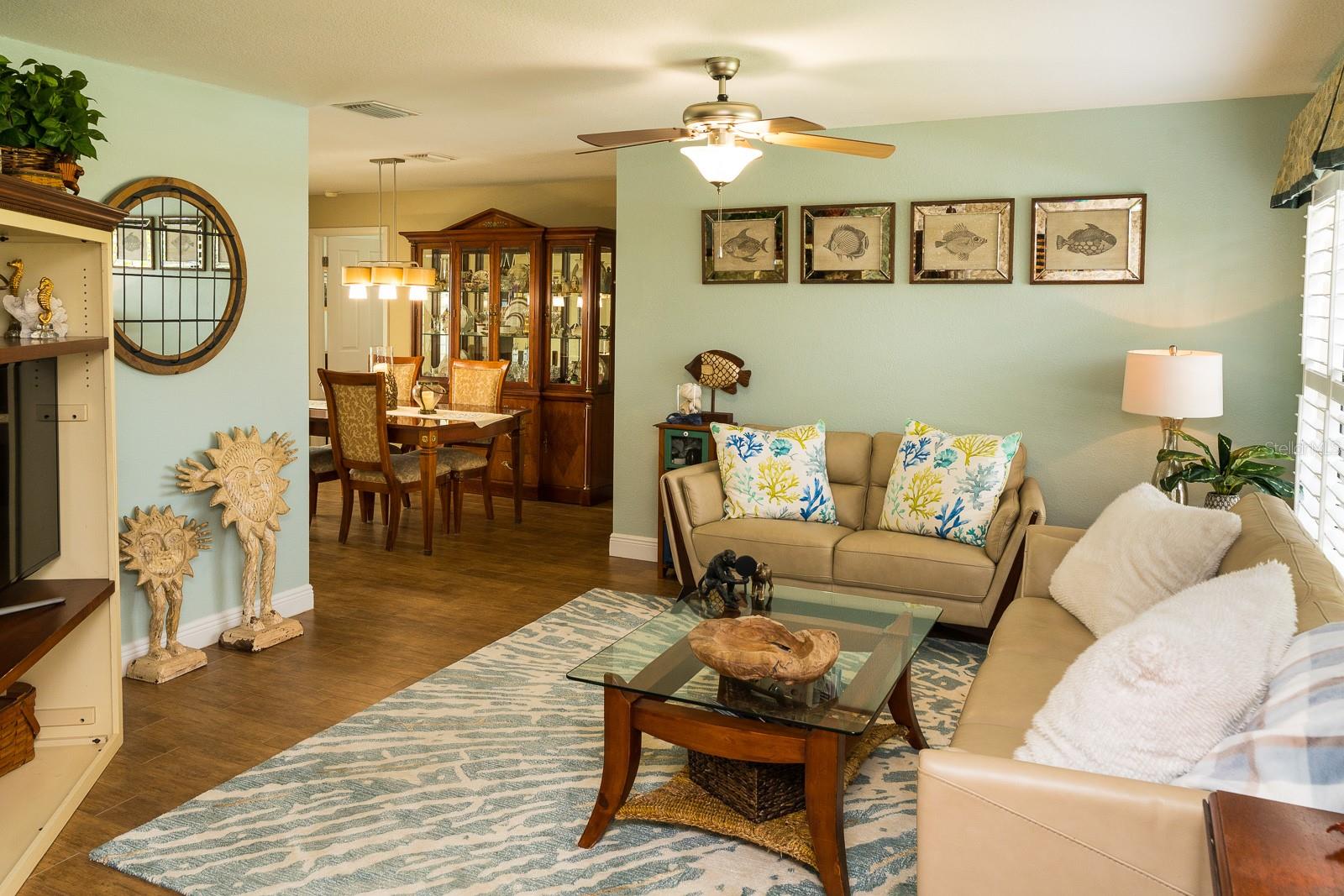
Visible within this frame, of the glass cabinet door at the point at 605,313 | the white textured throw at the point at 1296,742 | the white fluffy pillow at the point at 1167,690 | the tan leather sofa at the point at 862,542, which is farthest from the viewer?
the glass cabinet door at the point at 605,313

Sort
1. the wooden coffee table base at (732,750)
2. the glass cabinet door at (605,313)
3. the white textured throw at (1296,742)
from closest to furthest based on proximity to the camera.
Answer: the white textured throw at (1296,742) → the wooden coffee table base at (732,750) → the glass cabinet door at (605,313)

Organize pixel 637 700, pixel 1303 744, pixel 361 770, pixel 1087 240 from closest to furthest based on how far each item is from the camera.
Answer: pixel 1303 744
pixel 637 700
pixel 361 770
pixel 1087 240

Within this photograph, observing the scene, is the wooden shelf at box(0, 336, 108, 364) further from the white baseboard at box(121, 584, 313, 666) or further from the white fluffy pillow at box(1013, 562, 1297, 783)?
the white fluffy pillow at box(1013, 562, 1297, 783)

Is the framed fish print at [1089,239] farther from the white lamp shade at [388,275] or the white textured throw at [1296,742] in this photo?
the white lamp shade at [388,275]

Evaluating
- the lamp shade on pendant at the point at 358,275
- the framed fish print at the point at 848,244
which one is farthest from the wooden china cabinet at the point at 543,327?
the framed fish print at the point at 848,244

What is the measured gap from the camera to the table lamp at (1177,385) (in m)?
4.04

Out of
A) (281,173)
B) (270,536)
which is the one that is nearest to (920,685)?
(270,536)

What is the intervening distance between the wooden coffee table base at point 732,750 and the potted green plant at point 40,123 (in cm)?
214

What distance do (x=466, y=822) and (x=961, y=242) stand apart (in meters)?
3.59

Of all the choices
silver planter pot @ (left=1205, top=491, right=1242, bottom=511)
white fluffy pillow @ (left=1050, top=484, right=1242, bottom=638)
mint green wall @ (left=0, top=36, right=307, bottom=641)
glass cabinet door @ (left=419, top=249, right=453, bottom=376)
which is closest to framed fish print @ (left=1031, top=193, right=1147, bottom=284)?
silver planter pot @ (left=1205, top=491, right=1242, bottom=511)

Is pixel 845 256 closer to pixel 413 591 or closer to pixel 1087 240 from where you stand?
pixel 1087 240

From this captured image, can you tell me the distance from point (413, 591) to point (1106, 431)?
→ 3.47 metres

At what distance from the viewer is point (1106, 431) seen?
4.75 metres

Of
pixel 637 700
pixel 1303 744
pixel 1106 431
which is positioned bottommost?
pixel 637 700
